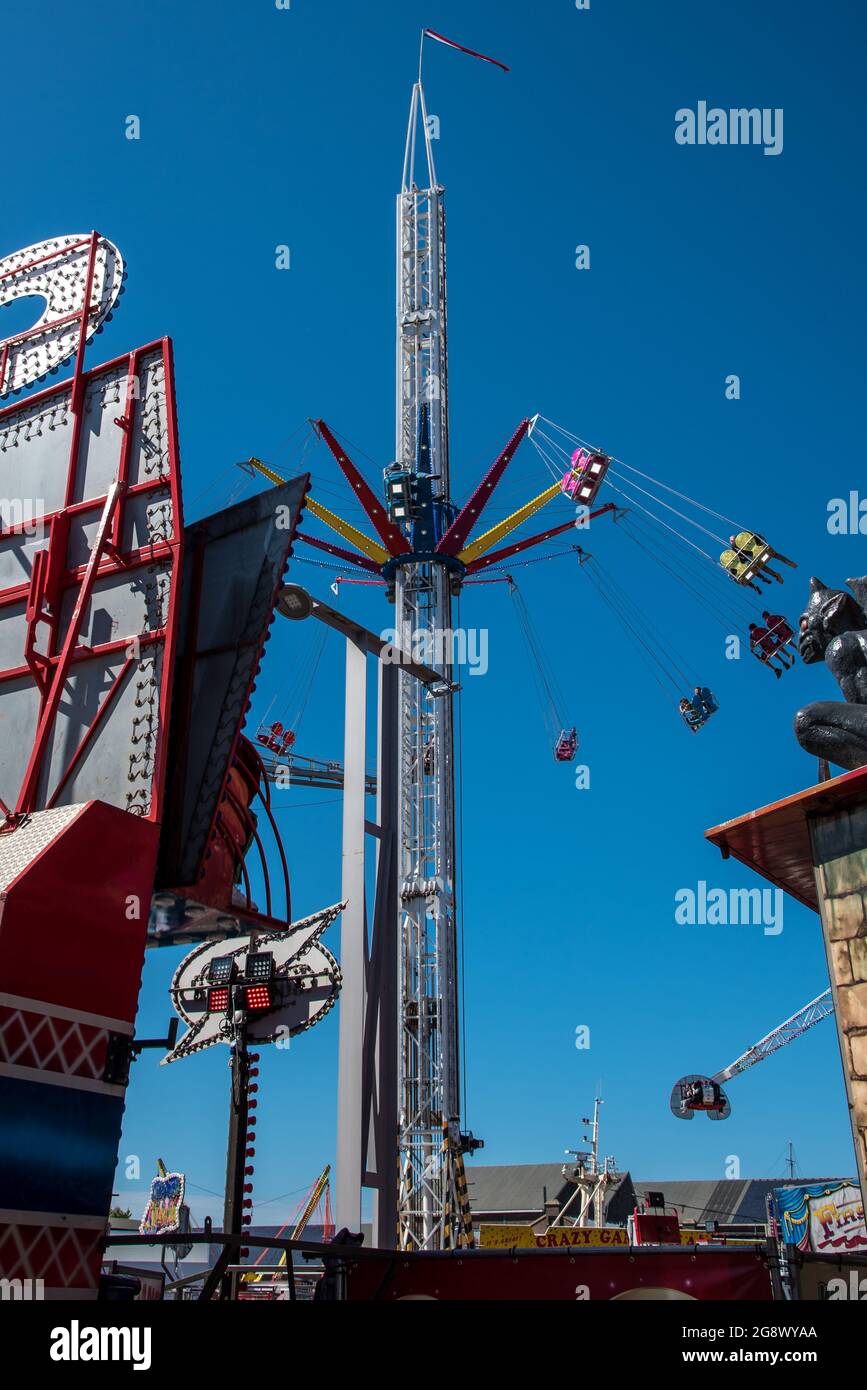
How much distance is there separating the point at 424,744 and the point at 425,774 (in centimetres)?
86

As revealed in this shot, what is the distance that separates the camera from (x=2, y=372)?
472 inches

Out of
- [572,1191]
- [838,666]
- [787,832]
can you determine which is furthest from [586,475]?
[572,1191]

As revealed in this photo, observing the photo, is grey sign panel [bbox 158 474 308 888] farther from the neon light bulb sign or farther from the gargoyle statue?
the gargoyle statue

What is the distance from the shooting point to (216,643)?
9938 millimetres

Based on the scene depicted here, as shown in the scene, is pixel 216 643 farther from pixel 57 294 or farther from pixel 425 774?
pixel 425 774

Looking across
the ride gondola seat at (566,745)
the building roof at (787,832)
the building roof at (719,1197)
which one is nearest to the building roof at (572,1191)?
the building roof at (719,1197)

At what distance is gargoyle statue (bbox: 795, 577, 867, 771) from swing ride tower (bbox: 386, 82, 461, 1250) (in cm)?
1429

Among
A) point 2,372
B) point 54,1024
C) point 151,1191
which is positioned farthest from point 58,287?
point 151,1191

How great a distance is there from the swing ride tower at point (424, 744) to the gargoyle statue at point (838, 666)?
1429cm

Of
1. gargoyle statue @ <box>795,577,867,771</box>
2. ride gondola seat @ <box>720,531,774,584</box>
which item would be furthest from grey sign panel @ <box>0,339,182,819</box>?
ride gondola seat @ <box>720,531,774,584</box>

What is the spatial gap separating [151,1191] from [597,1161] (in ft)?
71.4

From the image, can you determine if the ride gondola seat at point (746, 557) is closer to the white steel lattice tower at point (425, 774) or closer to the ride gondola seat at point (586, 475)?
the ride gondola seat at point (586, 475)

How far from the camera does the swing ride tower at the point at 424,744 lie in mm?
27094
